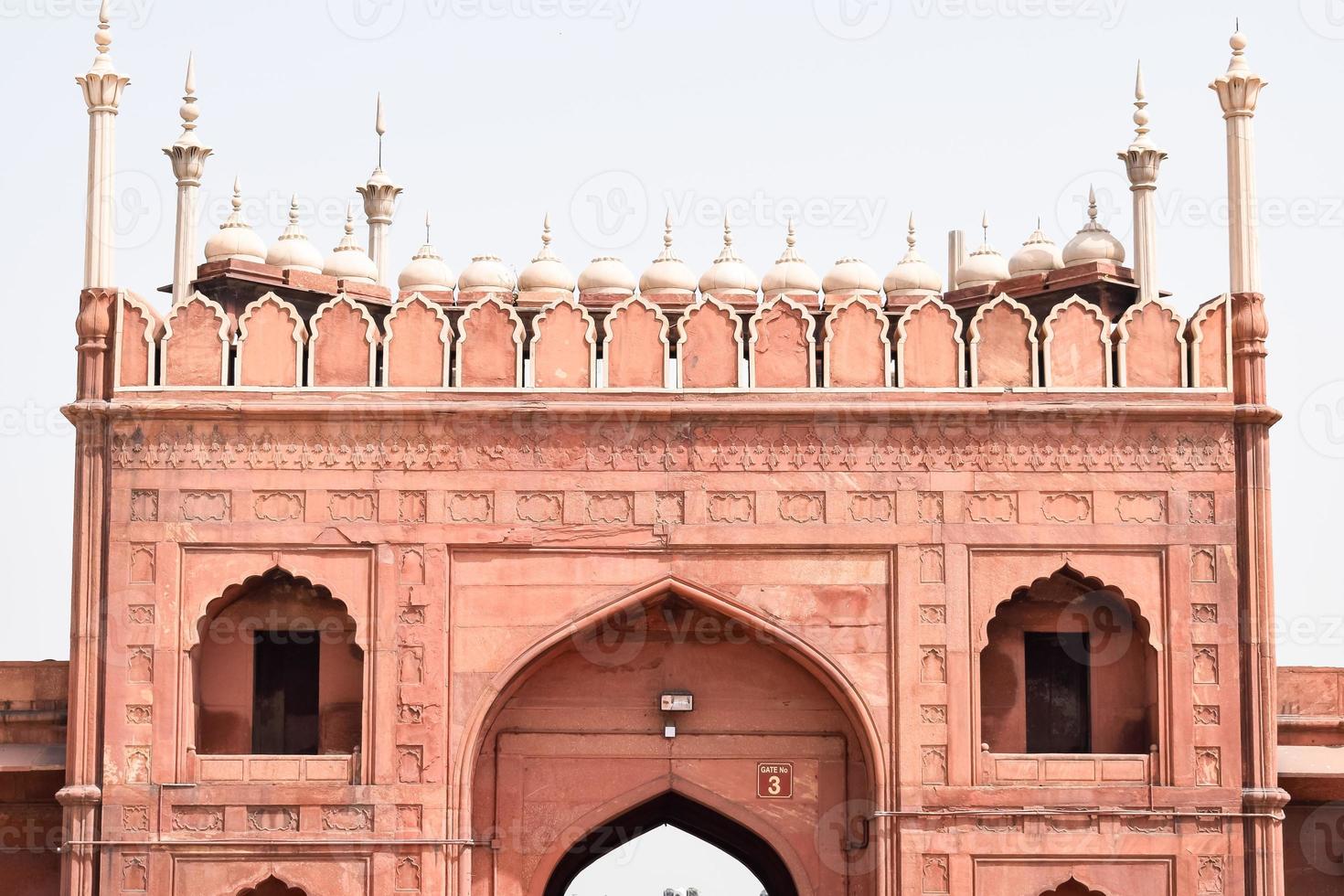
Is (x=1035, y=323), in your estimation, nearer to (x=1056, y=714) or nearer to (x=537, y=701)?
(x=1056, y=714)

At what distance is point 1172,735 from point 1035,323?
8.24 ft

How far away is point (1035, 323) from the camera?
46.4 feet

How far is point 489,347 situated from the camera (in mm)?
14141

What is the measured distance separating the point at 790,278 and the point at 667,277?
31.6 inches

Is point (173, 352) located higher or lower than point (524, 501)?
higher

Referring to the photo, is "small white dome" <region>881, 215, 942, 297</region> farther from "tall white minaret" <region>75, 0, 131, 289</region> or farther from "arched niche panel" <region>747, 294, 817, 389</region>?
"tall white minaret" <region>75, 0, 131, 289</region>

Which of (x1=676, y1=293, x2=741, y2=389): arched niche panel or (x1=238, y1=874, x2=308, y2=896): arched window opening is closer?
(x1=238, y1=874, x2=308, y2=896): arched window opening

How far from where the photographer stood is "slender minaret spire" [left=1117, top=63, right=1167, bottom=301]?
52.0 feet

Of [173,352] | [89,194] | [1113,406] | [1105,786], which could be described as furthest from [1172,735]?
[89,194]

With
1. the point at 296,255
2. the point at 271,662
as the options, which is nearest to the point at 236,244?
the point at 296,255

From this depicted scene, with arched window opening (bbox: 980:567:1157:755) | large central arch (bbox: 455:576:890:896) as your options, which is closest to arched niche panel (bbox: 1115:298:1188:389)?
arched window opening (bbox: 980:567:1157:755)

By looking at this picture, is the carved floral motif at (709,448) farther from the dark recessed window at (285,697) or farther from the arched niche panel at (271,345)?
the dark recessed window at (285,697)

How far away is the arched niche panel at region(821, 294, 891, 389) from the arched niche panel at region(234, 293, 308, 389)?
3.11 meters

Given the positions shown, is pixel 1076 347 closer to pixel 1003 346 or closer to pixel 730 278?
pixel 1003 346
